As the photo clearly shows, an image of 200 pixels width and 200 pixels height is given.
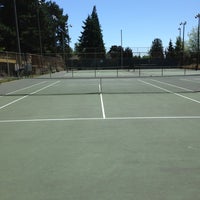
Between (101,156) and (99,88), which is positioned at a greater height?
(101,156)

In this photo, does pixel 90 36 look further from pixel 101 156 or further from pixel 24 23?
pixel 101 156

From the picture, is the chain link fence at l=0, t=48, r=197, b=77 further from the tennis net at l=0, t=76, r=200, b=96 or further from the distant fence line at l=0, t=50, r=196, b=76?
the tennis net at l=0, t=76, r=200, b=96

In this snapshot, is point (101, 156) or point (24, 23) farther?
point (24, 23)

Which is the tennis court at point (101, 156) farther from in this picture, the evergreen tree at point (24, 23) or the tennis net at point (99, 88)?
the evergreen tree at point (24, 23)

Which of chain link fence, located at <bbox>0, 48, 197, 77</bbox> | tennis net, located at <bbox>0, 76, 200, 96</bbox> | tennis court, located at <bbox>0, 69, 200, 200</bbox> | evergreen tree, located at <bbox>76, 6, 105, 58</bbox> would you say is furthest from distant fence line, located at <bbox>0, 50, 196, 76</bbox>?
evergreen tree, located at <bbox>76, 6, 105, 58</bbox>

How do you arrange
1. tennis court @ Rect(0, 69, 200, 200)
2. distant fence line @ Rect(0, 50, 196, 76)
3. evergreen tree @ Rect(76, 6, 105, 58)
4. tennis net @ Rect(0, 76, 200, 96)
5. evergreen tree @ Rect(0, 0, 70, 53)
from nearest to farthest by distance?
tennis court @ Rect(0, 69, 200, 200) < tennis net @ Rect(0, 76, 200, 96) < distant fence line @ Rect(0, 50, 196, 76) < evergreen tree @ Rect(0, 0, 70, 53) < evergreen tree @ Rect(76, 6, 105, 58)

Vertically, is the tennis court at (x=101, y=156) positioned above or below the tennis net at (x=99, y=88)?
above

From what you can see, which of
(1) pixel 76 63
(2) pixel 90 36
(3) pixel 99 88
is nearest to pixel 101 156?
(3) pixel 99 88

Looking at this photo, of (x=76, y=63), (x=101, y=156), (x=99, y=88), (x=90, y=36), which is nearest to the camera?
(x=101, y=156)

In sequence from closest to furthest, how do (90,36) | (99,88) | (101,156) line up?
1. (101,156)
2. (99,88)
3. (90,36)

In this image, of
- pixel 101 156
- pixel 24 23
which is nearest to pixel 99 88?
pixel 101 156

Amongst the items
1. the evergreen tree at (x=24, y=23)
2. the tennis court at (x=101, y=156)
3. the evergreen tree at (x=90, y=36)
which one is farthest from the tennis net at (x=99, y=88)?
the evergreen tree at (x=90, y=36)

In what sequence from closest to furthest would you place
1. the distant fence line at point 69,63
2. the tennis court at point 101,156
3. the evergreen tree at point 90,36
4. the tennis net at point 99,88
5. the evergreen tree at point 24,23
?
the tennis court at point 101,156 < the tennis net at point 99,88 < the distant fence line at point 69,63 < the evergreen tree at point 24,23 < the evergreen tree at point 90,36

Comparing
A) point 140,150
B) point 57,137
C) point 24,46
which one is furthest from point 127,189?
point 24,46
